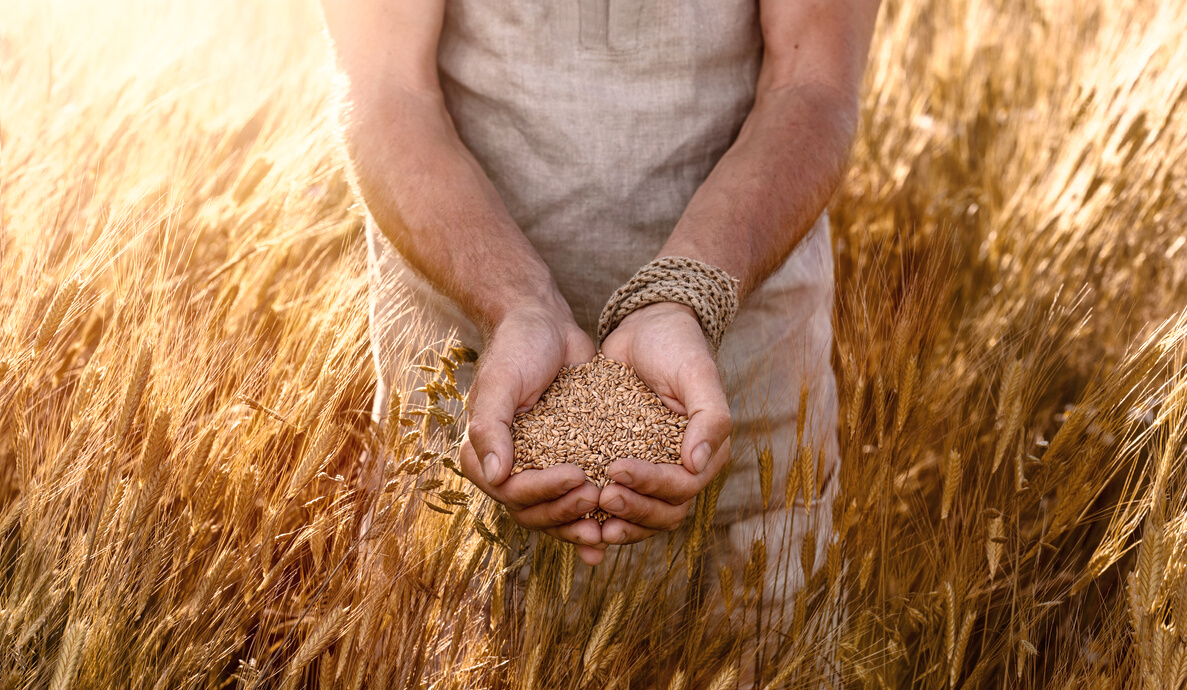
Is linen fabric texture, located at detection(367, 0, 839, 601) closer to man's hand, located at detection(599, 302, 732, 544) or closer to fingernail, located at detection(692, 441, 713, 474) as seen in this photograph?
man's hand, located at detection(599, 302, 732, 544)

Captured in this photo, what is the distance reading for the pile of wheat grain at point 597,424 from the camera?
3.92 feet

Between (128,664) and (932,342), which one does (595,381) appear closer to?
(932,342)

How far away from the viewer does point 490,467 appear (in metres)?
1.06

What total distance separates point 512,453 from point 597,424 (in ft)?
0.58

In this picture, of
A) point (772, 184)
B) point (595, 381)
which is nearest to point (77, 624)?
point (595, 381)

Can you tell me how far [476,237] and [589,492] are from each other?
1.53 feet

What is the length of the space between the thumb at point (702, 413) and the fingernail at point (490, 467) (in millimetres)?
230

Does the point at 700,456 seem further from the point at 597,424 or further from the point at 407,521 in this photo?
the point at 407,521

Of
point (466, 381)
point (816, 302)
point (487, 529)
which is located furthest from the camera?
point (816, 302)

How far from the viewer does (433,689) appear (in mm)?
988

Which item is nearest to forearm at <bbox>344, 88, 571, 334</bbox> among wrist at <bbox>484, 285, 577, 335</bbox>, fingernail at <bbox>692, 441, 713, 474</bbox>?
wrist at <bbox>484, 285, 577, 335</bbox>

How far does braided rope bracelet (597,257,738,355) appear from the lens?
1.25 meters

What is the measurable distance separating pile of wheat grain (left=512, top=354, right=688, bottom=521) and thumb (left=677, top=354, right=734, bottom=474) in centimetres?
6

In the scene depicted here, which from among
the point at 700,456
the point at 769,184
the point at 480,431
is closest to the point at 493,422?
the point at 480,431
